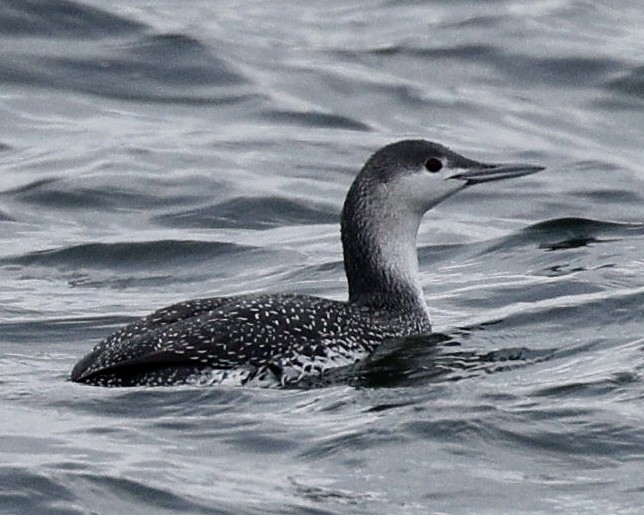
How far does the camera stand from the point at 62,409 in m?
8.02

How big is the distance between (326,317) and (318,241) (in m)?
3.52

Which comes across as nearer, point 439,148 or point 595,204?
point 439,148

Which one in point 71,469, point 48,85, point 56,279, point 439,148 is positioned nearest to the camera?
point 71,469

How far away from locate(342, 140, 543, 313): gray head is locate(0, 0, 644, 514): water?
32 centimetres

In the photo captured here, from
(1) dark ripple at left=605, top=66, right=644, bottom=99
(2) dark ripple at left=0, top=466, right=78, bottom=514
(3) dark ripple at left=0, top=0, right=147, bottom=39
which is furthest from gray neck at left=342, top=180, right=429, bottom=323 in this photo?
(3) dark ripple at left=0, top=0, right=147, bottom=39

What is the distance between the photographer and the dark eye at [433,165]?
369 inches

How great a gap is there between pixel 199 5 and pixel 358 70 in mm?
2711

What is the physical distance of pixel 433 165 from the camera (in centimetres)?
939

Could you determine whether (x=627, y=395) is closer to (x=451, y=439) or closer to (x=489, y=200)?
(x=451, y=439)

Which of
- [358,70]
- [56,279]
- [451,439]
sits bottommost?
[451,439]

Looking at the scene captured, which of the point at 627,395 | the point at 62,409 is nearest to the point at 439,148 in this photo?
the point at 627,395

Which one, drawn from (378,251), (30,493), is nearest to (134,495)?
(30,493)

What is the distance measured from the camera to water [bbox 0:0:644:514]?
7.42 metres

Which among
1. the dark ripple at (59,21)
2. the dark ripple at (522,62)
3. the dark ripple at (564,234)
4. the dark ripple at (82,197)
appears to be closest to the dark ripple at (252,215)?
the dark ripple at (82,197)
